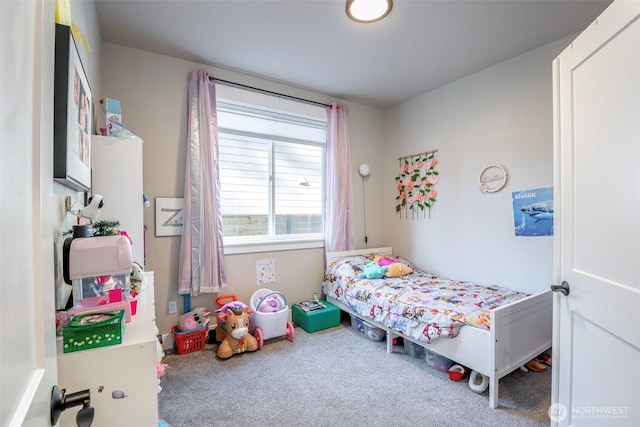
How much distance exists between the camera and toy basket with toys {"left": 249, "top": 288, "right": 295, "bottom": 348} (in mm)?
2670

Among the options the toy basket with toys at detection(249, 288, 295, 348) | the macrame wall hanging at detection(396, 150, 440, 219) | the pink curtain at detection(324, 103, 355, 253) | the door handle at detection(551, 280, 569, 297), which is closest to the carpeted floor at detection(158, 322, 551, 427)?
the toy basket with toys at detection(249, 288, 295, 348)

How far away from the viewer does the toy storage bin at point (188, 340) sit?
8.22 feet

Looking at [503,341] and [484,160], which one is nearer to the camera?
[503,341]

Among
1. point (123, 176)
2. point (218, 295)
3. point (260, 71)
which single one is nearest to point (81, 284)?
point (123, 176)

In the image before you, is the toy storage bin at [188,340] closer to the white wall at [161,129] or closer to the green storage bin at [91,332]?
the white wall at [161,129]

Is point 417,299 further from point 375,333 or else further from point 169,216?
point 169,216

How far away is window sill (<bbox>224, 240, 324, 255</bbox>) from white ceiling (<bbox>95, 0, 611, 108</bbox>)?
1749 mm

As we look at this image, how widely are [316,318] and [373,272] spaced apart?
0.75 meters

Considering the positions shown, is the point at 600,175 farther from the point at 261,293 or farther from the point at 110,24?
Answer: the point at 110,24

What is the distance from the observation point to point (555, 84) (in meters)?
1.48

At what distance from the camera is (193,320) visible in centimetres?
260

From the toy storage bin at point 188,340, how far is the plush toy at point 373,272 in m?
1.60

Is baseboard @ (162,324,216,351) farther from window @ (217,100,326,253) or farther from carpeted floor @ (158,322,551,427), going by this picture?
window @ (217,100,326,253)

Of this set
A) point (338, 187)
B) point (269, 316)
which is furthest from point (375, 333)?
point (338, 187)
